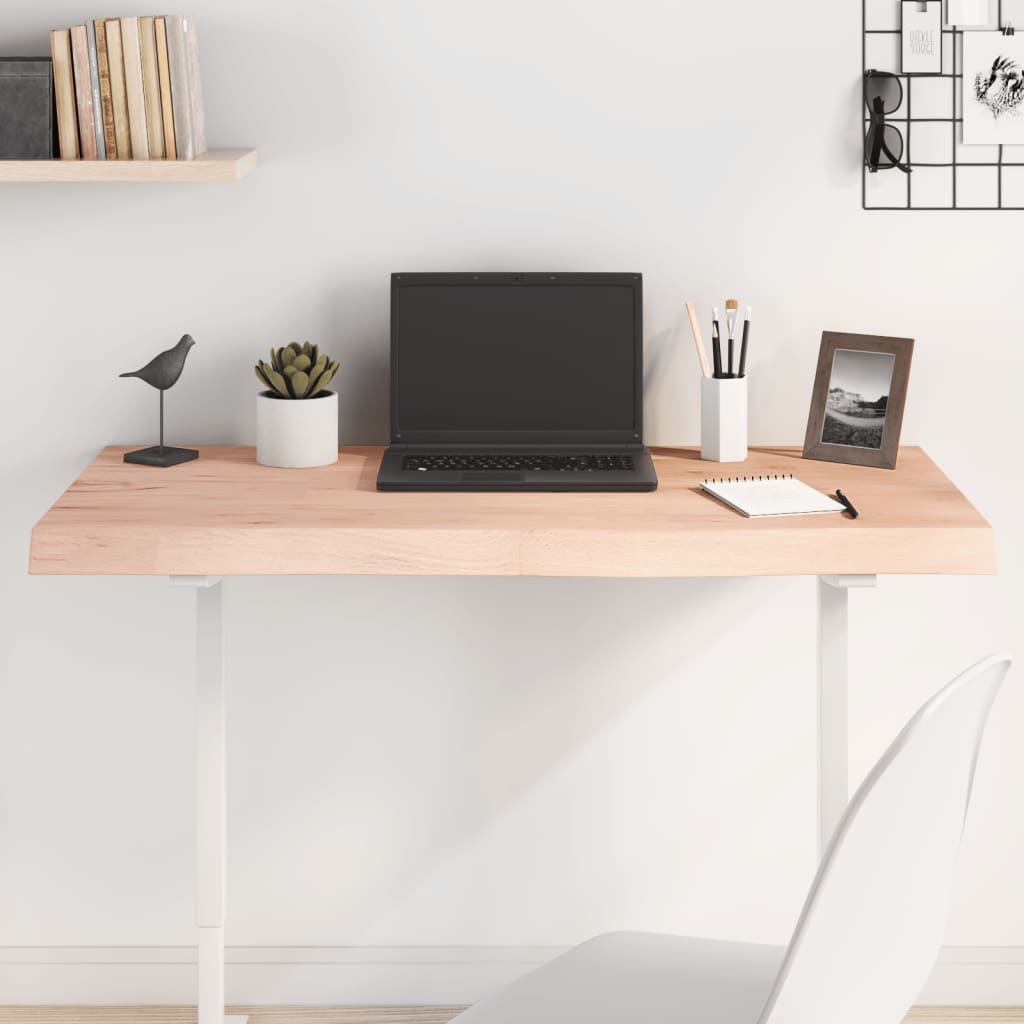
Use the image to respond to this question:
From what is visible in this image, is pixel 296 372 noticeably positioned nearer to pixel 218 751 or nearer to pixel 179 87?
pixel 179 87

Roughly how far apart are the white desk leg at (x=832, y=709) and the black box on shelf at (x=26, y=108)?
4.25 feet

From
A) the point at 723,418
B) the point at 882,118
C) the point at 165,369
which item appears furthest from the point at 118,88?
the point at 882,118

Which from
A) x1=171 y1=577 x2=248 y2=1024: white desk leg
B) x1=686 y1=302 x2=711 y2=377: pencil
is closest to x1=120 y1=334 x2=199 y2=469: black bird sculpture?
x1=171 y1=577 x2=248 y2=1024: white desk leg

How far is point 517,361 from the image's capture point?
79.0 inches

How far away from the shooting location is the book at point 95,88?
1882mm

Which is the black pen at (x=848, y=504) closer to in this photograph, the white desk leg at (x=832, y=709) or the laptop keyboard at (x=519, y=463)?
the white desk leg at (x=832, y=709)

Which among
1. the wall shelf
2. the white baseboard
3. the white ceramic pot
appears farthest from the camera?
the white baseboard

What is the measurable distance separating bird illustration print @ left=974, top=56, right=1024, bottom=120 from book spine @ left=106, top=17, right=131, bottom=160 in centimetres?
129

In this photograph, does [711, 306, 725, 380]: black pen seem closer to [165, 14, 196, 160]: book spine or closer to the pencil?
the pencil

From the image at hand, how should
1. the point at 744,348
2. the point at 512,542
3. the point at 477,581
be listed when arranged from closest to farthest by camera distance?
1. the point at 512,542
2. the point at 744,348
3. the point at 477,581

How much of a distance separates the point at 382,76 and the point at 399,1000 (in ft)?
5.05

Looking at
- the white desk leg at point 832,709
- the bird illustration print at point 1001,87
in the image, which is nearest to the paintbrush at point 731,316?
the white desk leg at point 832,709

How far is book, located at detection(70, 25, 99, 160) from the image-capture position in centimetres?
188

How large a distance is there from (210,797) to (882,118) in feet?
4.73
